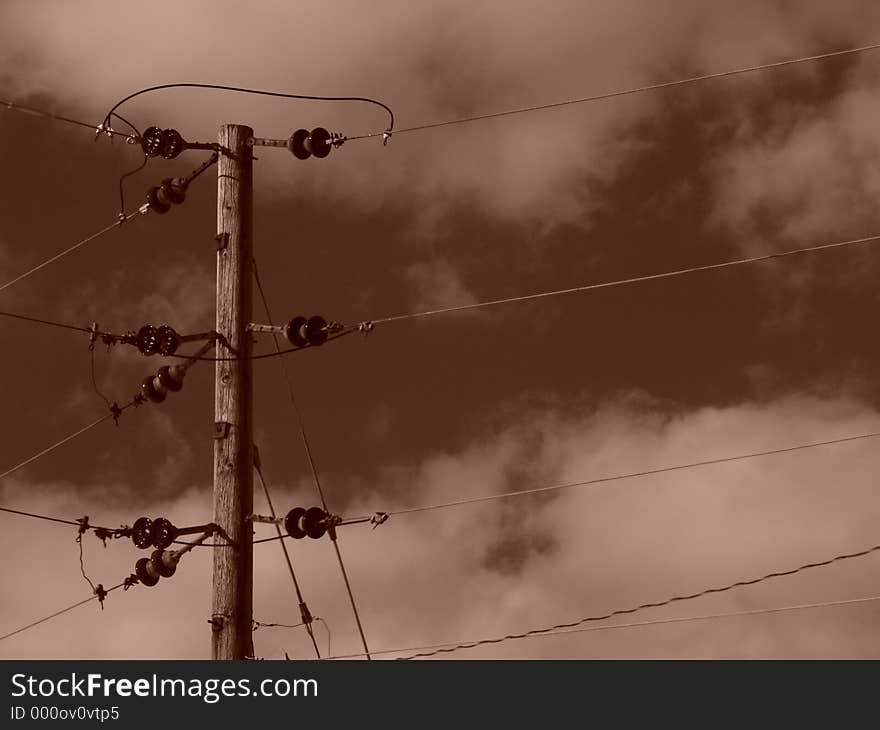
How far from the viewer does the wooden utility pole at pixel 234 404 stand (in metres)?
16.1

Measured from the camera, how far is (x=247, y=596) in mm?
16203

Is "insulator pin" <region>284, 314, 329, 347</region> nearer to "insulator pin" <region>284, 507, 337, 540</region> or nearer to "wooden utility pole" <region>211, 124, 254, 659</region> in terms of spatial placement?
"wooden utility pole" <region>211, 124, 254, 659</region>

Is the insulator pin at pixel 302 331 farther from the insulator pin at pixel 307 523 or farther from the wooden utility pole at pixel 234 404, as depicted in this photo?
the insulator pin at pixel 307 523

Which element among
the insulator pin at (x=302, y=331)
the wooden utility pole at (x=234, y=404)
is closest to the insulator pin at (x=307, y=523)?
the wooden utility pole at (x=234, y=404)

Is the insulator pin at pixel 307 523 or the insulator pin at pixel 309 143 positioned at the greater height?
the insulator pin at pixel 309 143

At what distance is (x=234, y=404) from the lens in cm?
1667

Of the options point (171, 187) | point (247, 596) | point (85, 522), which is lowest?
point (247, 596)

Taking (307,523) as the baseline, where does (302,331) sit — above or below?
above

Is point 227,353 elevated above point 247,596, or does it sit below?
above

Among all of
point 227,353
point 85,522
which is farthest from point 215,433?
point 85,522

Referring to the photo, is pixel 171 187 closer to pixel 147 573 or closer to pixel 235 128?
pixel 235 128
